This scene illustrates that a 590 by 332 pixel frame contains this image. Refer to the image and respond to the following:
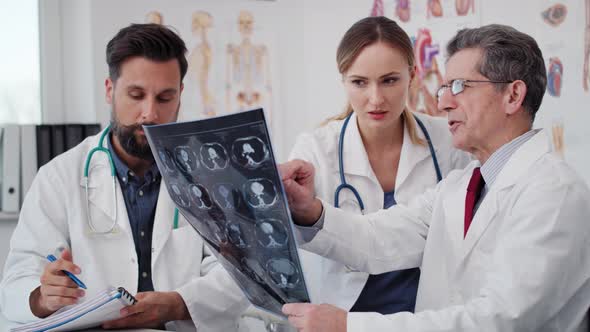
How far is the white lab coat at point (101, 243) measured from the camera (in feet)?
5.51

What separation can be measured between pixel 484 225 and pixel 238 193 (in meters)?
0.55

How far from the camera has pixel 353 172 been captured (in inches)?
77.5

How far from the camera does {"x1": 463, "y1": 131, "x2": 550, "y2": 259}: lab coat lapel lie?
1388 mm

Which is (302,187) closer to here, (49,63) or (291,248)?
(291,248)

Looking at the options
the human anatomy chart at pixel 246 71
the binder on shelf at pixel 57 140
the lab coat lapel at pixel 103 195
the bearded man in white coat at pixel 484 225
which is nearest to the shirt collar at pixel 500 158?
the bearded man in white coat at pixel 484 225

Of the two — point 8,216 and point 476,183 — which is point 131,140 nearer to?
point 476,183

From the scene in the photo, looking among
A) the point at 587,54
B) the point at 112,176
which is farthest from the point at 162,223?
the point at 587,54

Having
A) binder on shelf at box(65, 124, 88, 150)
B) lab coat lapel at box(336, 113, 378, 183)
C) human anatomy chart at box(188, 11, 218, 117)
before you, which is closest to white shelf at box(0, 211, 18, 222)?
binder on shelf at box(65, 124, 88, 150)

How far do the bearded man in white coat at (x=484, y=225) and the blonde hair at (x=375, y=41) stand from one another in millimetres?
352

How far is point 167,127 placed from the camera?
120 cm

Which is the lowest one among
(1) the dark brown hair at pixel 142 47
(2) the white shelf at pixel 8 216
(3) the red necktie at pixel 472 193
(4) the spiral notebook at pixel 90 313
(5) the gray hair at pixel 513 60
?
(2) the white shelf at pixel 8 216

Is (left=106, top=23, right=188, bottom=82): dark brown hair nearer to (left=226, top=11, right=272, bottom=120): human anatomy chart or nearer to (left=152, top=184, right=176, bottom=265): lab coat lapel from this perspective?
(left=152, top=184, right=176, bottom=265): lab coat lapel

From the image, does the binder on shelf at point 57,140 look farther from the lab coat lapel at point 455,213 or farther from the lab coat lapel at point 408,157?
the lab coat lapel at point 455,213

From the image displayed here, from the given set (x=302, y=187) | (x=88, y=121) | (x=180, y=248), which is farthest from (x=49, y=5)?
(x=302, y=187)
